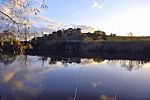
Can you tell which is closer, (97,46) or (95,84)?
(95,84)

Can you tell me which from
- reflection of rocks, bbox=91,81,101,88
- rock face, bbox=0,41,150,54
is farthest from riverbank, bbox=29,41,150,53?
reflection of rocks, bbox=91,81,101,88

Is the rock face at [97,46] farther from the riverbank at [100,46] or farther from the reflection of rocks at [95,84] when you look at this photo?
the reflection of rocks at [95,84]

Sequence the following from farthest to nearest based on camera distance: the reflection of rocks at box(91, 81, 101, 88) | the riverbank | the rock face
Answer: the riverbank → the rock face → the reflection of rocks at box(91, 81, 101, 88)

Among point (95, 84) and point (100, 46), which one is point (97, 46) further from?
point (95, 84)

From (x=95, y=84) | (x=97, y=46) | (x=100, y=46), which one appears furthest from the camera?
(x=97, y=46)

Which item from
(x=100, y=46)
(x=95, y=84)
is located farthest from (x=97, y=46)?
(x=95, y=84)

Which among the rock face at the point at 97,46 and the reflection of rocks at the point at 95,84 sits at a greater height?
the rock face at the point at 97,46

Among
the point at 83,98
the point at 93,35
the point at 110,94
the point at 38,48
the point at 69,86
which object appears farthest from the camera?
the point at 93,35

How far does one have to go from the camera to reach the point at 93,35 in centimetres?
13000

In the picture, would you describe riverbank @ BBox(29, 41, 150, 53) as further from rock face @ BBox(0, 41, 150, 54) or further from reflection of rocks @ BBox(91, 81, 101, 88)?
reflection of rocks @ BBox(91, 81, 101, 88)

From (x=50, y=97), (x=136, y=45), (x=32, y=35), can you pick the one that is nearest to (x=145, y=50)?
(x=136, y=45)

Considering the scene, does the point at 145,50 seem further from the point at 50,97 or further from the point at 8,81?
the point at 50,97

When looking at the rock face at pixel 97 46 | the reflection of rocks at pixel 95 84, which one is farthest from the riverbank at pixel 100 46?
the reflection of rocks at pixel 95 84

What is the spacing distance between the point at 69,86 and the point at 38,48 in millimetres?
75841
